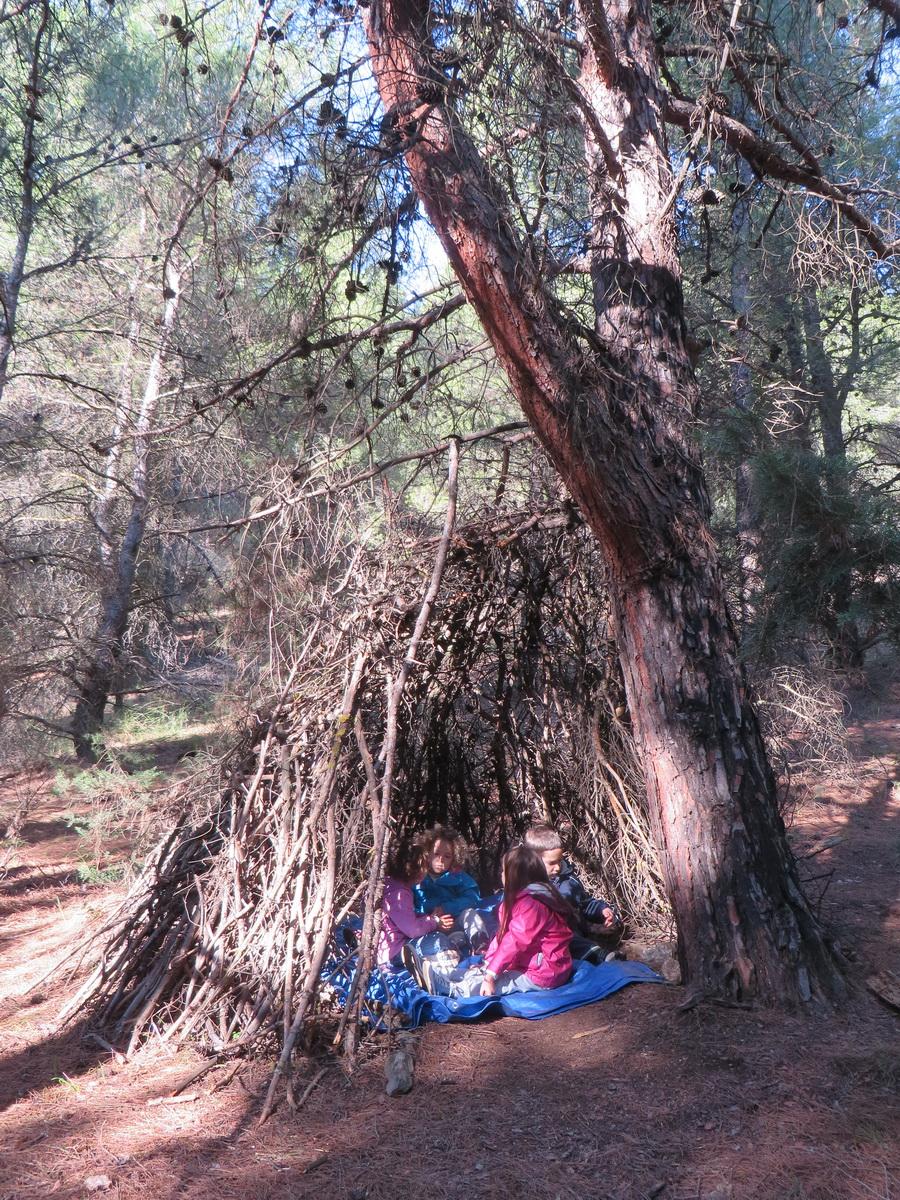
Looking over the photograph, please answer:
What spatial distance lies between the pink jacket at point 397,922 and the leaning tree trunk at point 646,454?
131 cm

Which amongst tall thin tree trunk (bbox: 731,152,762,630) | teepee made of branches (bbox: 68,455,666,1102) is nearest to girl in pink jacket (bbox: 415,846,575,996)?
teepee made of branches (bbox: 68,455,666,1102)

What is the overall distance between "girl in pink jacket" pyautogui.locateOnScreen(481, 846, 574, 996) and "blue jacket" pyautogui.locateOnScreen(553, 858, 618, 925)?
407 mm

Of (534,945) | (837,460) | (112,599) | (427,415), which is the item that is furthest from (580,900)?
(112,599)

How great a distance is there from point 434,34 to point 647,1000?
401 centimetres

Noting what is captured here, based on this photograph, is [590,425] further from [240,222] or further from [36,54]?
[36,54]

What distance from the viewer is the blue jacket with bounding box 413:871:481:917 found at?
4762 millimetres

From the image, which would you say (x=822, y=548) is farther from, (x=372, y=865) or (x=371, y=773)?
(x=372, y=865)

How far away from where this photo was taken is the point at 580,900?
4598 mm

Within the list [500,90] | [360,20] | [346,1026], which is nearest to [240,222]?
[360,20]

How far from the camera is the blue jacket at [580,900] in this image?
4.48m

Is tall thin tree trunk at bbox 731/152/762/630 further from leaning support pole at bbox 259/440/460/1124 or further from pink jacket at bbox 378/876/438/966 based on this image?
pink jacket at bbox 378/876/438/966

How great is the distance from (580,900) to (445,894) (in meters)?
0.71

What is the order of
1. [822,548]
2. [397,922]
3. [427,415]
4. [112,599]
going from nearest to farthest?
[397,922] → [427,415] → [822,548] → [112,599]

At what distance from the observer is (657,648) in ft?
12.4
